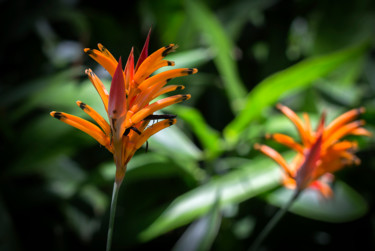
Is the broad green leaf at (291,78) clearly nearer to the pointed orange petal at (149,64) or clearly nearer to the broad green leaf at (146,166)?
the broad green leaf at (146,166)

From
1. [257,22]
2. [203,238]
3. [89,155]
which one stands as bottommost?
[203,238]

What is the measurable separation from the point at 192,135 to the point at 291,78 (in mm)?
270

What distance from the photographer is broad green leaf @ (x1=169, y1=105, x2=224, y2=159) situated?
0.59 m

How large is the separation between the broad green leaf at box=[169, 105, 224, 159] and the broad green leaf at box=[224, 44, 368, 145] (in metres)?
0.04

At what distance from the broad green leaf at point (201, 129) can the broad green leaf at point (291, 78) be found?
45 mm

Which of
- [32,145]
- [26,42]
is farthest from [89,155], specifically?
[26,42]

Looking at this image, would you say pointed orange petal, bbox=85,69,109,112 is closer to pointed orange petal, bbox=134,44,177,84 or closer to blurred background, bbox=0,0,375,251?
pointed orange petal, bbox=134,44,177,84

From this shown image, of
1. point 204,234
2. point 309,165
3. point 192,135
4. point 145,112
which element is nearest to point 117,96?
point 145,112

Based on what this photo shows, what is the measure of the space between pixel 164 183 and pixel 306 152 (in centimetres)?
36

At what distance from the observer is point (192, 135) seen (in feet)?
2.69

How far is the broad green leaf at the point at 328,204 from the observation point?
0.52 m

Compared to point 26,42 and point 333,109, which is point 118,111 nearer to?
point 333,109

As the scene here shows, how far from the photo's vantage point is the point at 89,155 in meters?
0.81

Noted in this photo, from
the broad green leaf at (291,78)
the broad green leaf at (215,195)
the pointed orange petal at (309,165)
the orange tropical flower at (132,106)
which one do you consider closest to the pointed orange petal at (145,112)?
the orange tropical flower at (132,106)
